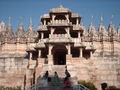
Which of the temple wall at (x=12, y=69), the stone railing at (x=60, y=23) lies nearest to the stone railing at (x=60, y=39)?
the stone railing at (x=60, y=23)

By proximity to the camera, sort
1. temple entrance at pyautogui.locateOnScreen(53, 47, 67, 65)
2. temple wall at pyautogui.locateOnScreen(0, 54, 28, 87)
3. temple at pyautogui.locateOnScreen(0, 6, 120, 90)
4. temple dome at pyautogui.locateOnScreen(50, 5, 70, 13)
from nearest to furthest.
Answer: temple at pyautogui.locateOnScreen(0, 6, 120, 90)
temple entrance at pyautogui.locateOnScreen(53, 47, 67, 65)
temple wall at pyautogui.locateOnScreen(0, 54, 28, 87)
temple dome at pyautogui.locateOnScreen(50, 5, 70, 13)

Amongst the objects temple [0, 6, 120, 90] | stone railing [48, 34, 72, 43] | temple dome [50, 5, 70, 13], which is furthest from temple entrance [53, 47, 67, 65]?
temple dome [50, 5, 70, 13]

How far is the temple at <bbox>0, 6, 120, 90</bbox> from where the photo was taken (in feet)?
108

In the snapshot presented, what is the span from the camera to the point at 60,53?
3684 cm

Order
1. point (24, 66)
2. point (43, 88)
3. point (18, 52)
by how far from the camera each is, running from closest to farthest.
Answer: point (43, 88) → point (24, 66) → point (18, 52)

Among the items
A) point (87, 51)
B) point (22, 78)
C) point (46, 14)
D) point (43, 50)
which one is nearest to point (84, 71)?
point (87, 51)

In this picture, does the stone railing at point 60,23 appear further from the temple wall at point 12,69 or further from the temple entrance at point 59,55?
the temple wall at point 12,69

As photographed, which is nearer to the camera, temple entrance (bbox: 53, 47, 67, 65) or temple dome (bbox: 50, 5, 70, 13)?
temple entrance (bbox: 53, 47, 67, 65)

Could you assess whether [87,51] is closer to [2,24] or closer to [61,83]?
[61,83]

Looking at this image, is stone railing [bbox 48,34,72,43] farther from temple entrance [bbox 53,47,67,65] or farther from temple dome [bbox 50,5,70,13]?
temple dome [bbox 50,5,70,13]

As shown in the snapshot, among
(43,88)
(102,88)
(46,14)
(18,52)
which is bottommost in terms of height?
(102,88)

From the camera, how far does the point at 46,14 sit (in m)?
40.7

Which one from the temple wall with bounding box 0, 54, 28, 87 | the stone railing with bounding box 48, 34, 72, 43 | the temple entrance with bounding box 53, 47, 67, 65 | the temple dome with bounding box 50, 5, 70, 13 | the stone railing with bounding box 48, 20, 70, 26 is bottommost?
the temple wall with bounding box 0, 54, 28, 87

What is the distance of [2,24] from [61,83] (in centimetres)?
4200
